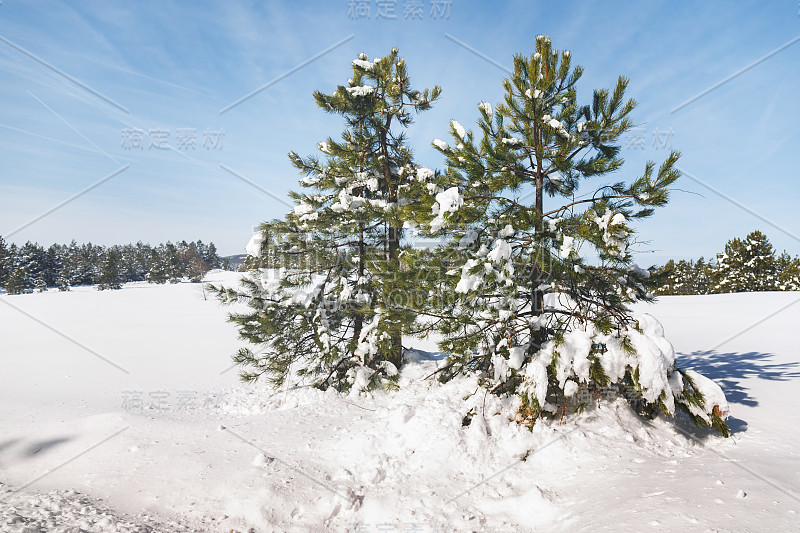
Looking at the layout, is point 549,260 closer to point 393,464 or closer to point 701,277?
point 393,464

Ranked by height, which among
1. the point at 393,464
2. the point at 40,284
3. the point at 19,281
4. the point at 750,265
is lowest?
the point at 393,464

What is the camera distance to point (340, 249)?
956 cm

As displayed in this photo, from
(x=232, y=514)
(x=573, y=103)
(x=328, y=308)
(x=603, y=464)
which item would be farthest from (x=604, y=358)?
(x=328, y=308)

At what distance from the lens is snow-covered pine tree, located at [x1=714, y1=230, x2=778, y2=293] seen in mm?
31781

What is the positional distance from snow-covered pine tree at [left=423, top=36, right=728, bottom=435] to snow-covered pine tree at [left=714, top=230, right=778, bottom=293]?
37272mm

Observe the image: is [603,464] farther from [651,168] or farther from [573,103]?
[573,103]

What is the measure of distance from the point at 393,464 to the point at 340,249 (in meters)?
5.64

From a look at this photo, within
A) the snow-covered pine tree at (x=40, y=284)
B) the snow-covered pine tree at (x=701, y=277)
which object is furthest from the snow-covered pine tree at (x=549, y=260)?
the snow-covered pine tree at (x=40, y=284)

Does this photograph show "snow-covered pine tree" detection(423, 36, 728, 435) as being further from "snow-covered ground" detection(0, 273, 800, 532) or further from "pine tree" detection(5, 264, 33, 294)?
"pine tree" detection(5, 264, 33, 294)

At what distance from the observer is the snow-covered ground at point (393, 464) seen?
11.5ft

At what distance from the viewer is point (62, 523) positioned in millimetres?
3334

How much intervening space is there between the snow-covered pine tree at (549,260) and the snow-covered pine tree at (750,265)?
37272 mm

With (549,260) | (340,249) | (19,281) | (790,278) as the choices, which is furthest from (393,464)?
(19,281)

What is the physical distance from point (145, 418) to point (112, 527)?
166 inches
